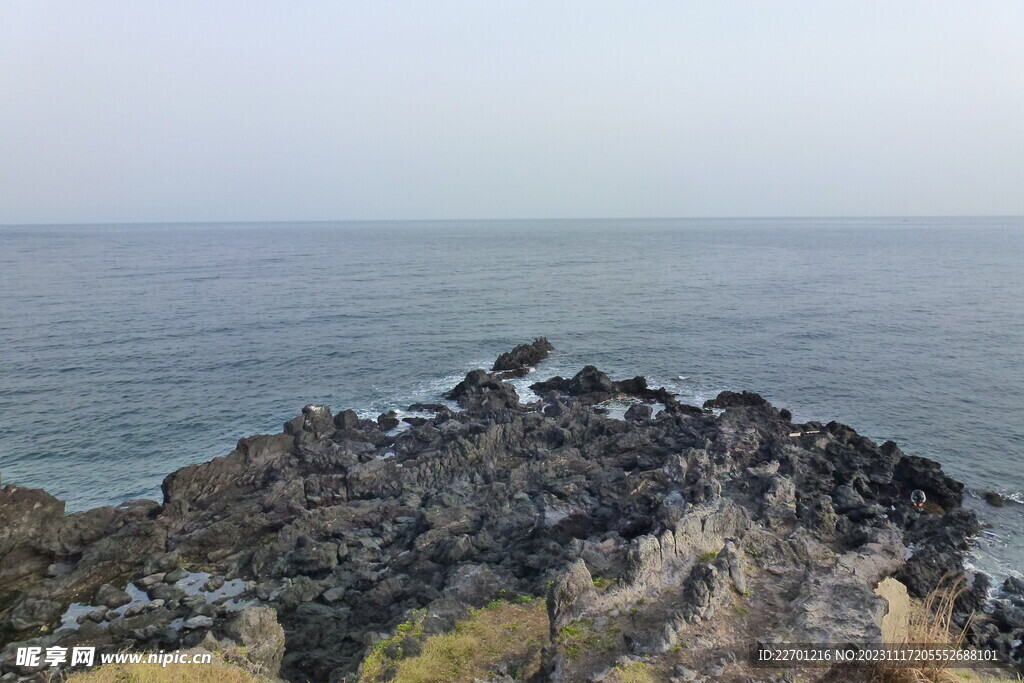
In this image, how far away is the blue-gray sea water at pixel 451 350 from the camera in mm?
40156

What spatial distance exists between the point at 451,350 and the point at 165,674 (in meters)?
49.5

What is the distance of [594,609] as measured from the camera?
18812 millimetres

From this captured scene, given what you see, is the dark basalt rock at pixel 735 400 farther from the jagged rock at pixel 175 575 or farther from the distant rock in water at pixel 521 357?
the jagged rock at pixel 175 575

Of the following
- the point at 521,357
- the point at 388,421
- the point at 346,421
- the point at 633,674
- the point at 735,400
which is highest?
the point at 521,357

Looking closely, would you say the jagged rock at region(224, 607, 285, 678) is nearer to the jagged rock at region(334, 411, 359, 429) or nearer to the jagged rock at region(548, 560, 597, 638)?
the jagged rock at region(548, 560, 597, 638)

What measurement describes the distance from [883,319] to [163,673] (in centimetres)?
8422

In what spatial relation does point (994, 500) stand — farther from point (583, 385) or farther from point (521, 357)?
point (521, 357)

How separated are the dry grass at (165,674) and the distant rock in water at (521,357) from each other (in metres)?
40.5

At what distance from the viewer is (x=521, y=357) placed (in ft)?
189

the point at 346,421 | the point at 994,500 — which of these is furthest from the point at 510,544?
the point at 994,500

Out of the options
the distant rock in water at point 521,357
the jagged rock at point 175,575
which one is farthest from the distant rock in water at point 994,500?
the jagged rock at point 175,575

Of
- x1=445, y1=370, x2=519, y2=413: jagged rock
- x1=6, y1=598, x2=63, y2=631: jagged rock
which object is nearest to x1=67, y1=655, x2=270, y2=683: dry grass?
x1=6, y1=598, x2=63, y2=631: jagged rock

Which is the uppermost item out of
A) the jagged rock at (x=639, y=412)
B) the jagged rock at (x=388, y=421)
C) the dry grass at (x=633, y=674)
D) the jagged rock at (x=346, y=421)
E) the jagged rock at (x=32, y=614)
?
the dry grass at (x=633, y=674)

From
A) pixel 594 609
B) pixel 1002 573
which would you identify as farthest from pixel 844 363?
pixel 594 609
